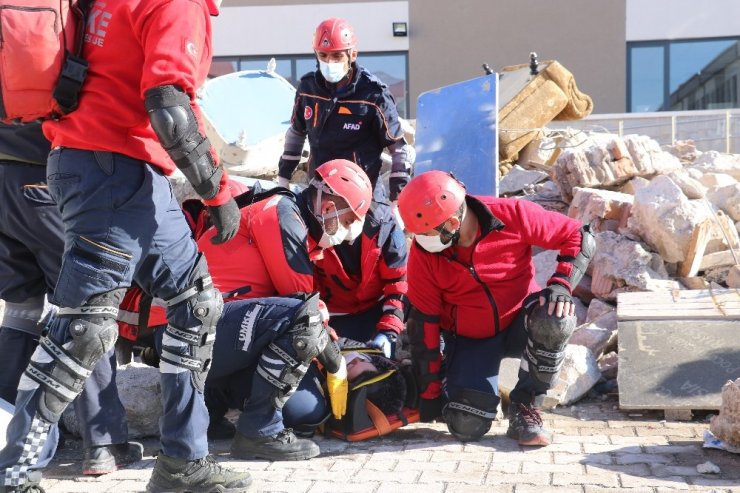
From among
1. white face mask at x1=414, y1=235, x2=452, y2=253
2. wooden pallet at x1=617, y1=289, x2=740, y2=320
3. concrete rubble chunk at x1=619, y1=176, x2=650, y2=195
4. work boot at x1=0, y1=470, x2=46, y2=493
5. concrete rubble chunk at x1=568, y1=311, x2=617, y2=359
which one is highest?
concrete rubble chunk at x1=619, y1=176, x2=650, y2=195

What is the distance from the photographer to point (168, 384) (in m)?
3.10

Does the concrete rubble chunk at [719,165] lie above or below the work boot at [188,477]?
above

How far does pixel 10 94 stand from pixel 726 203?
5080 mm

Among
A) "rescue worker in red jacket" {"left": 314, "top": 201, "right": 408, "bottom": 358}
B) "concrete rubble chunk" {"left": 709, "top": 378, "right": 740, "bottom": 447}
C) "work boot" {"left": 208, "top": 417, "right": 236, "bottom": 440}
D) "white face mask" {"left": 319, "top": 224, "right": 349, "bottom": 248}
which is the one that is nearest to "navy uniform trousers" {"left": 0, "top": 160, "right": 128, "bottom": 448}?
"work boot" {"left": 208, "top": 417, "right": 236, "bottom": 440}

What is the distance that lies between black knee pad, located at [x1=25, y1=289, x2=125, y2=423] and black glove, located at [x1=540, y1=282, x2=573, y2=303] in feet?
6.29

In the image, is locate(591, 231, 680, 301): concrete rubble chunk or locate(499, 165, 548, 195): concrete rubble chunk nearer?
locate(591, 231, 680, 301): concrete rubble chunk

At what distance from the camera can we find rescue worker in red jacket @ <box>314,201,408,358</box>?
5.01 metres

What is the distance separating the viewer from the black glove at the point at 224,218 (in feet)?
9.76

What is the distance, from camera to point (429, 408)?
14.3 ft

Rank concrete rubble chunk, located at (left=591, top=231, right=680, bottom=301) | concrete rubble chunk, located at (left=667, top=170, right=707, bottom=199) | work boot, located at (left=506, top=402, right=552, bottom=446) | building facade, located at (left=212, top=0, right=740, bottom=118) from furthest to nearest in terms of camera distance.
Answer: building facade, located at (left=212, top=0, right=740, bottom=118)
concrete rubble chunk, located at (left=667, top=170, right=707, bottom=199)
concrete rubble chunk, located at (left=591, top=231, right=680, bottom=301)
work boot, located at (left=506, top=402, right=552, bottom=446)

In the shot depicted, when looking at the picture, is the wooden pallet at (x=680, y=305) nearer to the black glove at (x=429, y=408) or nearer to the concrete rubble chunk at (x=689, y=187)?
the black glove at (x=429, y=408)

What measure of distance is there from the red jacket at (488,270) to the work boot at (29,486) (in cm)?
183

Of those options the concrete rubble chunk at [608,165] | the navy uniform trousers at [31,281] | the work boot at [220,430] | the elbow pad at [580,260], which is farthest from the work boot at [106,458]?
the concrete rubble chunk at [608,165]

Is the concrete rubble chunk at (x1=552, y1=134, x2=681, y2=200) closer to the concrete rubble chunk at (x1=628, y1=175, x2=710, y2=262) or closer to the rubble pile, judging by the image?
the rubble pile
